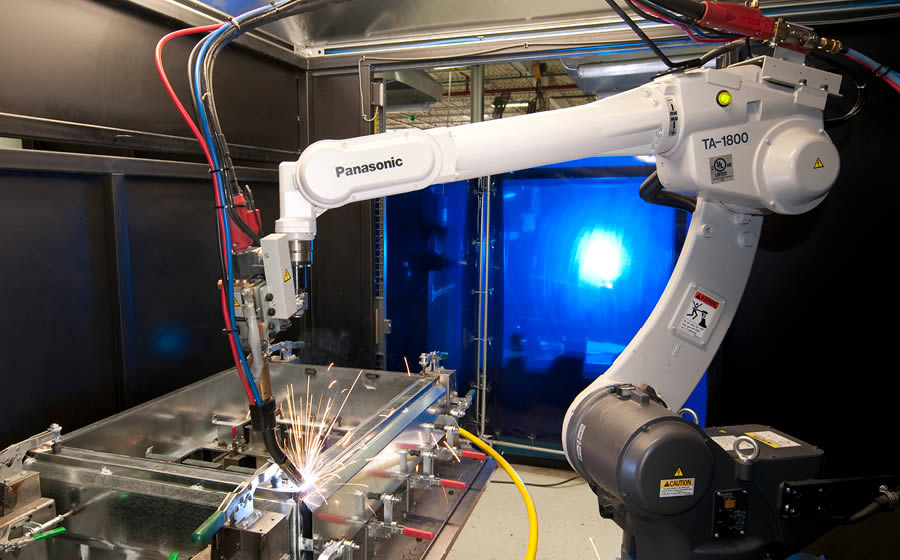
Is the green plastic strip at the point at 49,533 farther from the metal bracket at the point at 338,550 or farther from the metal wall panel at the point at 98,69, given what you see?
the metal wall panel at the point at 98,69

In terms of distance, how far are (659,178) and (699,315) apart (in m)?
0.44

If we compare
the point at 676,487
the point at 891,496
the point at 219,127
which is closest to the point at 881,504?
the point at 891,496

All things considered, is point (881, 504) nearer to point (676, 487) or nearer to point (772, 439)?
point (772, 439)

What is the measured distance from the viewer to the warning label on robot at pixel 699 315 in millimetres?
1691

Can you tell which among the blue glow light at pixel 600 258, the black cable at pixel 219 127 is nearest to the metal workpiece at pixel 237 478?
the black cable at pixel 219 127

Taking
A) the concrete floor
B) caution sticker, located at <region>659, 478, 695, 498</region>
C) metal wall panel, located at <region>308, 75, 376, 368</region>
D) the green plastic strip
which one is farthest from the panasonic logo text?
the concrete floor

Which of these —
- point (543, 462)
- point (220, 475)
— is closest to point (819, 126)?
point (220, 475)

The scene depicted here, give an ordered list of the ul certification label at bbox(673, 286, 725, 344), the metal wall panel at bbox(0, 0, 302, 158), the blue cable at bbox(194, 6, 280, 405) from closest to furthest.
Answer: the blue cable at bbox(194, 6, 280, 405), the ul certification label at bbox(673, 286, 725, 344), the metal wall panel at bbox(0, 0, 302, 158)

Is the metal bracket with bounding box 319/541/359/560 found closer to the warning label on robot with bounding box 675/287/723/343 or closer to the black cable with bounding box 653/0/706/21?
the warning label on robot with bounding box 675/287/723/343

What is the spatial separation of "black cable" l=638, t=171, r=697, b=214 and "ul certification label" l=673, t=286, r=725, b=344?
0.28m

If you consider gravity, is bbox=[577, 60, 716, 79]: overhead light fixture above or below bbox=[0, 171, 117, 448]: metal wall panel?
above

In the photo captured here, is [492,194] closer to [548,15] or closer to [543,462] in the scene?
[548,15]

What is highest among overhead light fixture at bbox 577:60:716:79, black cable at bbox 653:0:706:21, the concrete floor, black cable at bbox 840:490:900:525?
overhead light fixture at bbox 577:60:716:79

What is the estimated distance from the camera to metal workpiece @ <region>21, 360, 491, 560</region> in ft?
4.09
